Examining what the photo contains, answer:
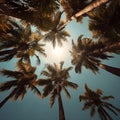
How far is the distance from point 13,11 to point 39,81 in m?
14.2

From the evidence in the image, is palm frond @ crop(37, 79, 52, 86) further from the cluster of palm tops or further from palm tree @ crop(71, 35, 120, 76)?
palm tree @ crop(71, 35, 120, 76)

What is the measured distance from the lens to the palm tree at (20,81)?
2142 centimetres

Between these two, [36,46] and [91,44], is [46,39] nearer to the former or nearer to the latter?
[36,46]

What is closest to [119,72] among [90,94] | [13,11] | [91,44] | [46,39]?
[91,44]

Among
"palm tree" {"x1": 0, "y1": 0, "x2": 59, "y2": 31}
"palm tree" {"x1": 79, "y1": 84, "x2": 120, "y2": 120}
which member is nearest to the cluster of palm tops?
"palm tree" {"x1": 79, "y1": 84, "x2": 120, "y2": 120}

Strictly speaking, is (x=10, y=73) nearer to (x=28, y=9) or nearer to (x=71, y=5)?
(x=71, y=5)

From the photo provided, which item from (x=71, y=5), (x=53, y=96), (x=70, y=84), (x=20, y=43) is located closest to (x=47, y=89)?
(x=53, y=96)

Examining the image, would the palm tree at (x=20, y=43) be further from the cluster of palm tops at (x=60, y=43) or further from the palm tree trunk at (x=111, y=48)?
the palm tree trunk at (x=111, y=48)

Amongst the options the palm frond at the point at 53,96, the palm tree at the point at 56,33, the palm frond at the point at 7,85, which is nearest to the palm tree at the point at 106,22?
the palm tree at the point at 56,33

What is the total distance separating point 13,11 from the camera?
9312mm

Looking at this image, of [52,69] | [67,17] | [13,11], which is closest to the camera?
[13,11]

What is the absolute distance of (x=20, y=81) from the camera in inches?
845

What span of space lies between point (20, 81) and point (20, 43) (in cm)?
413

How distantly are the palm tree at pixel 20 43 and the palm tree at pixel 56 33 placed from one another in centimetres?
124
